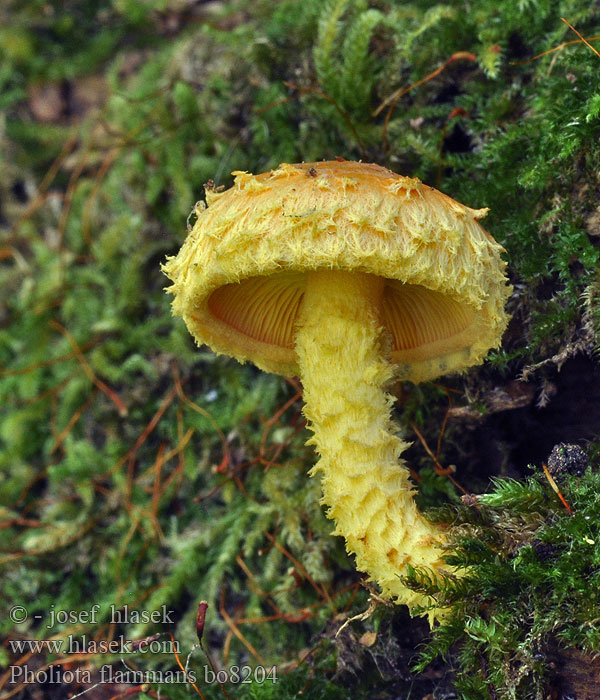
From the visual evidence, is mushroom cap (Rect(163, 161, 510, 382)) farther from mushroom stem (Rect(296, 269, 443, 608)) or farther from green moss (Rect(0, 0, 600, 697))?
green moss (Rect(0, 0, 600, 697))

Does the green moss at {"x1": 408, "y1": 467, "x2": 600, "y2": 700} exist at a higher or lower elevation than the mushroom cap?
lower

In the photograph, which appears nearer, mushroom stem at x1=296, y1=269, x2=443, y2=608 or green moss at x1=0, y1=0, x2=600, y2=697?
mushroom stem at x1=296, y1=269, x2=443, y2=608

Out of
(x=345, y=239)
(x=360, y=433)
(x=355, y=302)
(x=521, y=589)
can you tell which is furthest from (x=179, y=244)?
(x=521, y=589)

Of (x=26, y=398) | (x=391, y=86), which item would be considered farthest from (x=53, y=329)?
(x=391, y=86)

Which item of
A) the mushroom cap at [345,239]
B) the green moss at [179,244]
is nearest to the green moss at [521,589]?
the green moss at [179,244]

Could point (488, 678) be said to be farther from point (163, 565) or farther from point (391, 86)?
point (391, 86)

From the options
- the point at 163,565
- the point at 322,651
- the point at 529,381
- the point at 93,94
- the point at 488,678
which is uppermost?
the point at 93,94

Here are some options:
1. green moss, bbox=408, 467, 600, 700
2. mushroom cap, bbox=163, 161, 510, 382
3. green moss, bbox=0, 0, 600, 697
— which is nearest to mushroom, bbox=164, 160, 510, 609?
mushroom cap, bbox=163, 161, 510, 382
